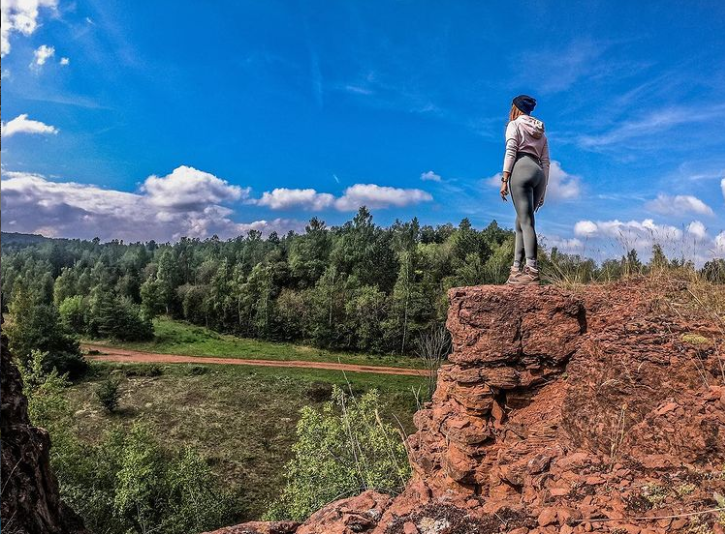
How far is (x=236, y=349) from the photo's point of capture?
166 ft

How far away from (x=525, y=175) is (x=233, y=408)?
2887cm

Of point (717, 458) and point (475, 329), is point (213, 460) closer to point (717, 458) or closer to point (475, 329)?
point (475, 329)

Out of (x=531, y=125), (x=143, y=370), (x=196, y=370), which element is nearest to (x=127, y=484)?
(x=531, y=125)

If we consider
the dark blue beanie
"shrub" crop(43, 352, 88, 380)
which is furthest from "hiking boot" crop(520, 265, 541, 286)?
"shrub" crop(43, 352, 88, 380)

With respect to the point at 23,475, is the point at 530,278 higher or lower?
higher

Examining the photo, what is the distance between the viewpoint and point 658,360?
16.0ft

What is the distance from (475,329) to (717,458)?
2994 mm

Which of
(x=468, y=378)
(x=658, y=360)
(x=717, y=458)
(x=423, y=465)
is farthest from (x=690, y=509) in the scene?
(x=423, y=465)

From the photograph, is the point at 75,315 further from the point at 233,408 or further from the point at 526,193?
the point at 526,193

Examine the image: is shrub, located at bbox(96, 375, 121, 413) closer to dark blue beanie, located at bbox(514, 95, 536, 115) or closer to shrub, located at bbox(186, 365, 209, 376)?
shrub, located at bbox(186, 365, 209, 376)

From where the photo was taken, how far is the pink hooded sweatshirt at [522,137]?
695 centimetres

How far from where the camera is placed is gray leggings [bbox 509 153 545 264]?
695cm

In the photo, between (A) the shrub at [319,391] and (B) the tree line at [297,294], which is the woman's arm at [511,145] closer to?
(A) the shrub at [319,391]

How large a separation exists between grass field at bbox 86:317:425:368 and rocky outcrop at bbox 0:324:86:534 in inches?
1556
